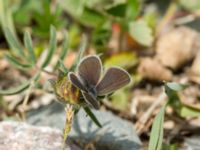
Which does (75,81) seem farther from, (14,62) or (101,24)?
(101,24)

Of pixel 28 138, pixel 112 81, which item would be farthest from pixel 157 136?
pixel 28 138

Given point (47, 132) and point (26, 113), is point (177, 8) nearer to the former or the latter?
point (26, 113)

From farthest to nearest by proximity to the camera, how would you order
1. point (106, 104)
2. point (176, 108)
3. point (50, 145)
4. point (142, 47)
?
1. point (142, 47)
2. point (106, 104)
3. point (176, 108)
4. point (50, 145)

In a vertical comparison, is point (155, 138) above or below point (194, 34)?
below

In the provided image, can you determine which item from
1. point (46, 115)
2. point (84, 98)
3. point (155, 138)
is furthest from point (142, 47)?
point (84, 98)

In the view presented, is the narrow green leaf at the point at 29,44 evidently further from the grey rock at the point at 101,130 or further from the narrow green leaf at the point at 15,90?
the grey rock at the point at 101,130

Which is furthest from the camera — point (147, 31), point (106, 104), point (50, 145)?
point (147, 31)
